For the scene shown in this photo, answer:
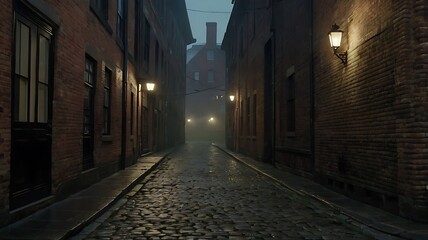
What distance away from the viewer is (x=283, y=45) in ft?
55.0

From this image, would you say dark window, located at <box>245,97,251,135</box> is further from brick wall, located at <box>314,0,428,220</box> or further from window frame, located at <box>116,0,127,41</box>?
brick wall, located at <box>314,0,428,220</box>

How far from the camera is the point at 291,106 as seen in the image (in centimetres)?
1562

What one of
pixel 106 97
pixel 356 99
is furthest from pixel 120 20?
Result: pixel 356 99

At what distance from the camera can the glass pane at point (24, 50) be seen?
6.79 meters

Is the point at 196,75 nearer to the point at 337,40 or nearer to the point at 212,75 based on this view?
the point at 212,75

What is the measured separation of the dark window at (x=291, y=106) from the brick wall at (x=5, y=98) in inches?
412

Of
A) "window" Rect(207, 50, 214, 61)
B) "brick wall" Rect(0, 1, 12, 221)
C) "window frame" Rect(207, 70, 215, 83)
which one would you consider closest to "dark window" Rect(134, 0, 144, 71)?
"brick wall" Rect(0, 1, 12, 221)

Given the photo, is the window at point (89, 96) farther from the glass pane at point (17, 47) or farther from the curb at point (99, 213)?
the glass pane at point (17, 47)

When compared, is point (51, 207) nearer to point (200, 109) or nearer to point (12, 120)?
point (12, 120)

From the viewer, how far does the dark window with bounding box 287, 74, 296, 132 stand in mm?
15328

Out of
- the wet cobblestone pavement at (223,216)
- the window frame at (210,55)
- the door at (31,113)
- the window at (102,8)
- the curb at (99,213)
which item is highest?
the window frame at (210,55)

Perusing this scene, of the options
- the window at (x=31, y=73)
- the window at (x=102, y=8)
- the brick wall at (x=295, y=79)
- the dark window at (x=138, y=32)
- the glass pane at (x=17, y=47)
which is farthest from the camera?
the dark window at (x=138, y=32)

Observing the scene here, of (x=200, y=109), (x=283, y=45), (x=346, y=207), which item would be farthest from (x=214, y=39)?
(x=346, y=207)

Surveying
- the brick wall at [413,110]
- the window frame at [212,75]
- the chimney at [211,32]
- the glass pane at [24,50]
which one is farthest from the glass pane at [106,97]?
the chimney at [211,32]
